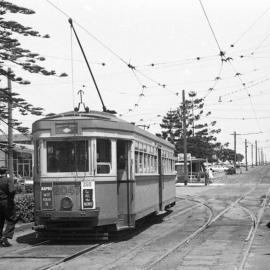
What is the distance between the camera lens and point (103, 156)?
44.0 ft

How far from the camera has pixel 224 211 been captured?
22.5 m

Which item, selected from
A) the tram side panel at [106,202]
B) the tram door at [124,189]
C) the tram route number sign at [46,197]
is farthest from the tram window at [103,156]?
the tram route number sign at [46,197]

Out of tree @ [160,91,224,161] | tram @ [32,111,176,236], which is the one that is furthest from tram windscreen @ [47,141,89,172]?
tree @ [160,91,224,161]

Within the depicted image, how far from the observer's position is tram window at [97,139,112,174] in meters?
13.3

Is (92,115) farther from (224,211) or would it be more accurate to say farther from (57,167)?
(224,211)

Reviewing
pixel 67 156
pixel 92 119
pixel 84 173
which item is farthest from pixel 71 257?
pixel 92 119

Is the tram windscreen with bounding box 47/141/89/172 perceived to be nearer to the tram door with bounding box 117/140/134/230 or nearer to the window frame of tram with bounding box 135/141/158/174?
the tram door with bounding box 117/140/134/230

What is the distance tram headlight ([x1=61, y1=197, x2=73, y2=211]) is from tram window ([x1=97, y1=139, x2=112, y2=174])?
36.8 inches

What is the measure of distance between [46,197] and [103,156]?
1.56 meters

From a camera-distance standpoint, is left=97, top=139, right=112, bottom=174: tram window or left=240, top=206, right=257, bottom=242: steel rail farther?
left=240, top=206, right=257, bottom=242: steel rail

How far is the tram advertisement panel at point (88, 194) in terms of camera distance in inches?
504

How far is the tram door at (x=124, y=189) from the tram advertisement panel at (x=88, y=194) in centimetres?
109

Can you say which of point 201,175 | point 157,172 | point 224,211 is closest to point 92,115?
point 157,172

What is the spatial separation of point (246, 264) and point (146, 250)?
2540 millimetres
